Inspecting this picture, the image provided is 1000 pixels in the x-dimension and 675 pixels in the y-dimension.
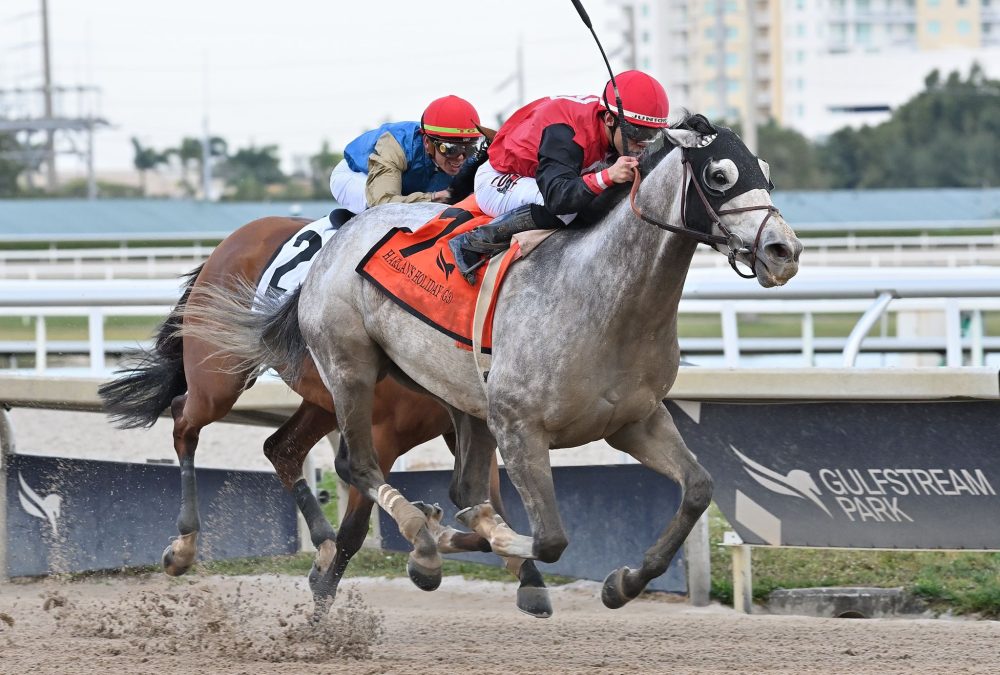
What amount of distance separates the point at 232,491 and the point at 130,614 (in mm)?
965

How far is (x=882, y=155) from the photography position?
5334 cm

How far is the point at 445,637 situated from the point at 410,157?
5.26 feet

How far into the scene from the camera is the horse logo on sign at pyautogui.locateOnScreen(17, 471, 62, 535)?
19.0 feet

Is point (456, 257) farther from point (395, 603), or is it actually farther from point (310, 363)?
point (395, 603)

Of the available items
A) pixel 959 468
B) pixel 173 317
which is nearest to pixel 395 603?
pixel 173 317

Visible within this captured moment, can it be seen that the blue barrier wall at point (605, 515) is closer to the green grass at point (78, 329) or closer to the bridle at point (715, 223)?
the bridle at point (715, 223)

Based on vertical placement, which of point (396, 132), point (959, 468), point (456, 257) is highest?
point (396, 132)

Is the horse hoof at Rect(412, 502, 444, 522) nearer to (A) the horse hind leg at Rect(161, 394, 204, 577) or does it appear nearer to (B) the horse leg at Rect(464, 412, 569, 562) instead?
(B) the horse leg at Rect(464, 412, 569, 562)

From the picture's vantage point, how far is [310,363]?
4742 mm

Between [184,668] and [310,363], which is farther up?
[310,363]

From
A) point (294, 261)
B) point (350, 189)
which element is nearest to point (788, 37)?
point (350, 189)

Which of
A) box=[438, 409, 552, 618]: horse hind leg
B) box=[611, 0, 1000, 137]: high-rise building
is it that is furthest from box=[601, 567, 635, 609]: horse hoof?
box=[611, 0, 1000, 137]: high-rise building

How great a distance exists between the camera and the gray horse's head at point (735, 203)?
311 centimetres

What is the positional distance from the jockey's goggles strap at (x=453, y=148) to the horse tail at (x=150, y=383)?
4.13ft
